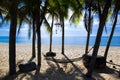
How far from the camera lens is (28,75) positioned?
1319 cm

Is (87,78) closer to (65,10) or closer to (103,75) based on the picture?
(103,75)

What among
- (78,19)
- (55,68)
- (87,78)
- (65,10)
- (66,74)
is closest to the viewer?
(87,78)

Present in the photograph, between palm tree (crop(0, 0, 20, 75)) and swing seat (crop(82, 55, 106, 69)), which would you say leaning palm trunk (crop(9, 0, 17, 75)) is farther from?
swing seat (crop(82, 55, 106, 69))

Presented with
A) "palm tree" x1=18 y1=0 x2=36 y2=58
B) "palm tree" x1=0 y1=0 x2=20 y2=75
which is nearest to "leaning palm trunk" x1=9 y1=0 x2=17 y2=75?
"palm tree" x1=0 y1=0 x2=20 y2=75

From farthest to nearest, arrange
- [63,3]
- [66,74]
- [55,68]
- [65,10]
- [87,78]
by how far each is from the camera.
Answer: [65,10] < [63,3] < [55,68] < [66,74] < [87,78]

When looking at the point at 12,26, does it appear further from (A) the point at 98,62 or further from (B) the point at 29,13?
(A) the point at 98,62

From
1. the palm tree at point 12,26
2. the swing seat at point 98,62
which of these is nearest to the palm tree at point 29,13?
the palm tree at point 12,26

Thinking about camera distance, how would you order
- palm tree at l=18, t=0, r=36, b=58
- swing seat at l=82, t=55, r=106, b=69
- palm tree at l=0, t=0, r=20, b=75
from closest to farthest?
1. palm tree at l=0, t=0, r=20, b=75
2. palm tree at l=18, t=0, r=36, b=58
3. swing seat at l=82, t=55, r=106, b=69

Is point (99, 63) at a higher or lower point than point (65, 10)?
lower

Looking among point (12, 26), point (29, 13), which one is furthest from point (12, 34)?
point (29, 13)

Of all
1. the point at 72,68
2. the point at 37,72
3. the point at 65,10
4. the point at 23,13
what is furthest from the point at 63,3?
the point at 37,72

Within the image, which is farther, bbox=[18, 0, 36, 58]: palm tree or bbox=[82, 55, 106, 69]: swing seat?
bbox=[82, 55, 106, 69]: swing seat

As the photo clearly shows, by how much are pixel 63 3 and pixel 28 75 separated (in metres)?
7.18

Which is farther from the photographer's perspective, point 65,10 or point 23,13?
point 65,10
